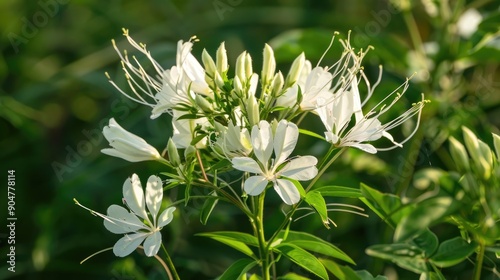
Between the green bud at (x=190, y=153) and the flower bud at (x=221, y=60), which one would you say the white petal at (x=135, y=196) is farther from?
the flower bud at (x=221, y=60)

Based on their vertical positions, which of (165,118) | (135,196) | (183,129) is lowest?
(165,118)

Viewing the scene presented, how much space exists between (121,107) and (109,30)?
715 mm

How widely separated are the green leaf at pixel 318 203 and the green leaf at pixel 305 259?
0.07m

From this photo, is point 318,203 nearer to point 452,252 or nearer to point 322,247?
point 322,247

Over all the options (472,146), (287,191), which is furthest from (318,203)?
(472,146)

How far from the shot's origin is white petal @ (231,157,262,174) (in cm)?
108

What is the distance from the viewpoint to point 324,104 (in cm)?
118

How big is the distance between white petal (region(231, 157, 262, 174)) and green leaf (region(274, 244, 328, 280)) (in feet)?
0.42

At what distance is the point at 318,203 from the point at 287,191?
4cm

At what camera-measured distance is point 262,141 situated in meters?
1.10

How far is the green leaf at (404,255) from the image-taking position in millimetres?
1180

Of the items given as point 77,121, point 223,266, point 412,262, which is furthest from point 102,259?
point 412,262

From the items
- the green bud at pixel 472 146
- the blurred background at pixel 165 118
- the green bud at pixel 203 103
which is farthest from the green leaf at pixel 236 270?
the blurred background at pixel 165 118

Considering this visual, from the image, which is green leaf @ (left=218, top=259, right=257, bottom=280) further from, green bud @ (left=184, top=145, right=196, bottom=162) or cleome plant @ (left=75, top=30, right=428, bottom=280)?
green bud @ (left=184, top=145, right=196, bottom=162)
